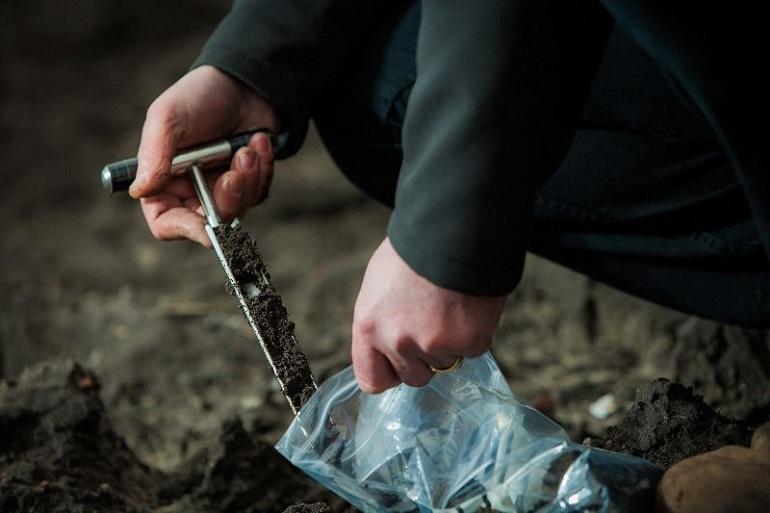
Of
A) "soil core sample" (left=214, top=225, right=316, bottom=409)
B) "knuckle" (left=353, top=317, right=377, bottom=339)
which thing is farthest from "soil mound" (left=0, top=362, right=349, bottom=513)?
"knuckle" (left=353, top=317, right=377, bottom=339)

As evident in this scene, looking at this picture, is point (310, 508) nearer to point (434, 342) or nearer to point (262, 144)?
point (434, 342)

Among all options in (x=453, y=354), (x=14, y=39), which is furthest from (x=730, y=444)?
(x=14, y=39)

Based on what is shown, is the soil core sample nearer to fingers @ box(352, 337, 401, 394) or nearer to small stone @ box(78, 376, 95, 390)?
fingers @ box(352, 337, 401, 394)

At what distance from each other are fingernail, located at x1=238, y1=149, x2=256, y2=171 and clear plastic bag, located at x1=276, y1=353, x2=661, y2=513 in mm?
375

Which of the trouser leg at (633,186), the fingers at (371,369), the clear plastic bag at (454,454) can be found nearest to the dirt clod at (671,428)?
the clear plastic bag at (454,454)

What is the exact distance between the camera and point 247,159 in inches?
58.6

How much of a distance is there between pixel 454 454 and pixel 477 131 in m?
0.45

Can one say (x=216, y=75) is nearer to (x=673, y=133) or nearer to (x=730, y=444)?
(x=673, y=133)

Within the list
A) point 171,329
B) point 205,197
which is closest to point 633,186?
point 205,197

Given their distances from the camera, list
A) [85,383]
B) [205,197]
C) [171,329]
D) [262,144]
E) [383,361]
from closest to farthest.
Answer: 1. [383,361]
2. [205,197]
3. [262,144]
4. [85,383]
5. [171,329]

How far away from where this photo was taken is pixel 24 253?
296cm

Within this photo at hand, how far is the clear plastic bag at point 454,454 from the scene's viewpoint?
3.76 ft

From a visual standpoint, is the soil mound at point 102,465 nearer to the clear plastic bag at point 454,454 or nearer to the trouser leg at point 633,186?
the clear plastic bag at point 454,454

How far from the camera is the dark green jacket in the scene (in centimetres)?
97
